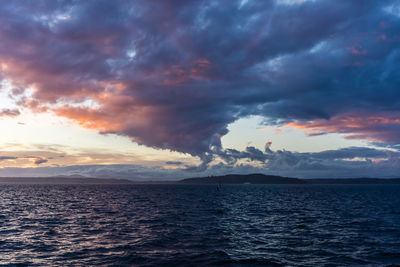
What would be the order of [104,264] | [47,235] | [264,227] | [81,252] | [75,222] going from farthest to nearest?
[75,222] → [264,227] → [47,235] → [81,252] → [104,264]

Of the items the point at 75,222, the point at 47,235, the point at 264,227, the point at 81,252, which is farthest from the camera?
the point at 75,222

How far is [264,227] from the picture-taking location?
39.3 m

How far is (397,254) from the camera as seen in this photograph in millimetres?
26078

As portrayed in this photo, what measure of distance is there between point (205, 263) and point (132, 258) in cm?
589

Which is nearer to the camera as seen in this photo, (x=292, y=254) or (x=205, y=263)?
(x=205, y=263)

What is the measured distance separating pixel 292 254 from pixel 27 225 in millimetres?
34191

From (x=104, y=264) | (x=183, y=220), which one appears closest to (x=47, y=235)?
(x=104, y=264)

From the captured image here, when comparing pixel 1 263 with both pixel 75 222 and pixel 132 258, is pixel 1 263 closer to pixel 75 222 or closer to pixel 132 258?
pixel 132 258

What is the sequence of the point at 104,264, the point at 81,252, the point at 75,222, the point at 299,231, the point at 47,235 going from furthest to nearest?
the point at 75,222, the point at 299,231, the point at 47,235, the point at 81,252, the point at 104,264

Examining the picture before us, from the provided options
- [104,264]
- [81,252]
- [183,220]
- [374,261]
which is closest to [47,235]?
[81,252]

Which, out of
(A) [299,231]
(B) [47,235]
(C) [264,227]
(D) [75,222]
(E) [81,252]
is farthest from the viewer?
(D) [75,222]

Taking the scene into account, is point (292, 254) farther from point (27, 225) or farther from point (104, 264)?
point (27, 225)

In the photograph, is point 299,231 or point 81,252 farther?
point 299,231

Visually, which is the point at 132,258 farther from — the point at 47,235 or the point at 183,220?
the point at 183,220
